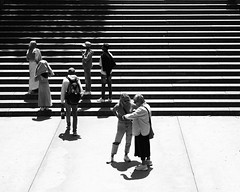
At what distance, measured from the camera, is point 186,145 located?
11375 mm

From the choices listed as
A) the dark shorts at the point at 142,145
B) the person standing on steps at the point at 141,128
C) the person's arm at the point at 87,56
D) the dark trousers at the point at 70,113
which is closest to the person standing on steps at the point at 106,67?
the person's arm at the point at 87,56

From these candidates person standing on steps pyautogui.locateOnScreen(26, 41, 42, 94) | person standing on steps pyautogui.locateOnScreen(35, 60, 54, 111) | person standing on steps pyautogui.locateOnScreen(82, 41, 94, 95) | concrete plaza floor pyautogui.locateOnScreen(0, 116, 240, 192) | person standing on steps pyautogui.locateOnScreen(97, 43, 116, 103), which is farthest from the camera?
person standing on steps pyautogui.locateOnScreen(26, 41, 42, 94)

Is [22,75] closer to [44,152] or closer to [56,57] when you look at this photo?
[56,57]

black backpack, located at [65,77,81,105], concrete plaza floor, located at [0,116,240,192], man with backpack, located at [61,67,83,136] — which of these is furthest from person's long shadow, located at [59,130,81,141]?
black backpack, located at [65,77,81,105]

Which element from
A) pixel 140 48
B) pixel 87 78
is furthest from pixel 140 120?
pixel 140 48

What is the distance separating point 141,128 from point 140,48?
22.1 feet

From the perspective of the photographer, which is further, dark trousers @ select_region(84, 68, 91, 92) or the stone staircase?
the stone staircase

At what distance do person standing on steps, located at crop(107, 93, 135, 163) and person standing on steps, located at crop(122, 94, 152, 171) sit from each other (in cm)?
18

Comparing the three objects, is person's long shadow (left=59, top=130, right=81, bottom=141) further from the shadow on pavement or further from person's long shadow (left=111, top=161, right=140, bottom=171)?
the shadow on pavement

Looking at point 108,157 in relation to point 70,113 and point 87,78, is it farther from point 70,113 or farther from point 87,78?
point 87,78

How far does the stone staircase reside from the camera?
14125 millimetres

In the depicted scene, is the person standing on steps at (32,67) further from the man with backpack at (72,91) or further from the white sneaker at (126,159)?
the white sneaker at (126,159)

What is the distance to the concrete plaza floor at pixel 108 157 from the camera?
31.1ft

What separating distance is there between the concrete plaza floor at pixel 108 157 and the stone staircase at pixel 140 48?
89 centimetres
